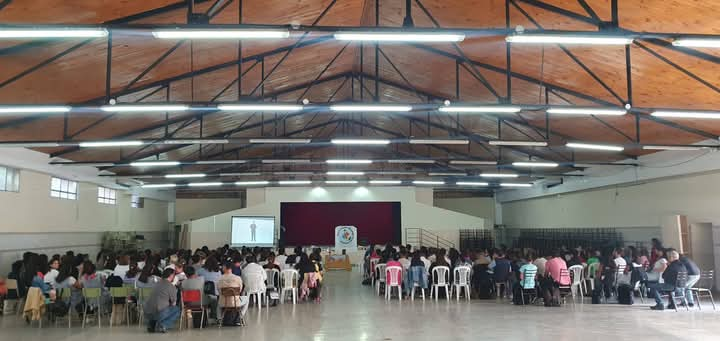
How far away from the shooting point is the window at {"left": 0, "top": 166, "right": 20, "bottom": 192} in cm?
1317

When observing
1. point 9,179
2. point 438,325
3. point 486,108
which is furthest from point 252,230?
point 486,108

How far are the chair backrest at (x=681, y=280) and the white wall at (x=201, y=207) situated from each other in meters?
21.3

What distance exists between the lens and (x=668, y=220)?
47.0 ft

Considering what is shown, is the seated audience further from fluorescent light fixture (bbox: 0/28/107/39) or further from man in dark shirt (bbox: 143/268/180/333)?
fluorescent light fixture (bbox: 0/28/107/39)

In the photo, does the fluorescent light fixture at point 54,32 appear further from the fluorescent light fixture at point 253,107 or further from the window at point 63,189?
the window at point 63,189

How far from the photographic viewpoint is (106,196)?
19719 millimetres

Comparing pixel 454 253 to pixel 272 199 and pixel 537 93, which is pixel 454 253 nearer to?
pixel 537 93

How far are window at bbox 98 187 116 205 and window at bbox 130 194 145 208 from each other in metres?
1.89

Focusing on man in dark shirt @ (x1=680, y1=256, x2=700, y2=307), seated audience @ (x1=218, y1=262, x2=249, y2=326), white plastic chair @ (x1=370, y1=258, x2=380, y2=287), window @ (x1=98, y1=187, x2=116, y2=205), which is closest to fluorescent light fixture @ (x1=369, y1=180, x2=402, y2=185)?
white plastic chair @ (x1=370, y1=258, x2=380, y2=287)

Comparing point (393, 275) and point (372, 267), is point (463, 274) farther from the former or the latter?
point (372, 267)

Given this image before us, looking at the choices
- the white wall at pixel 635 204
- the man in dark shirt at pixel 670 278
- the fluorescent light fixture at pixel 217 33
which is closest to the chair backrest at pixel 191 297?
the fluorescent light fixture at pixel 217 33

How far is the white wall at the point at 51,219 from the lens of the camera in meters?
13.4

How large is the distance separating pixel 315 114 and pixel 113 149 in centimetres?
633

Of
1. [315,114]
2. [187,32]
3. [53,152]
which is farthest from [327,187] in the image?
[187,32]
